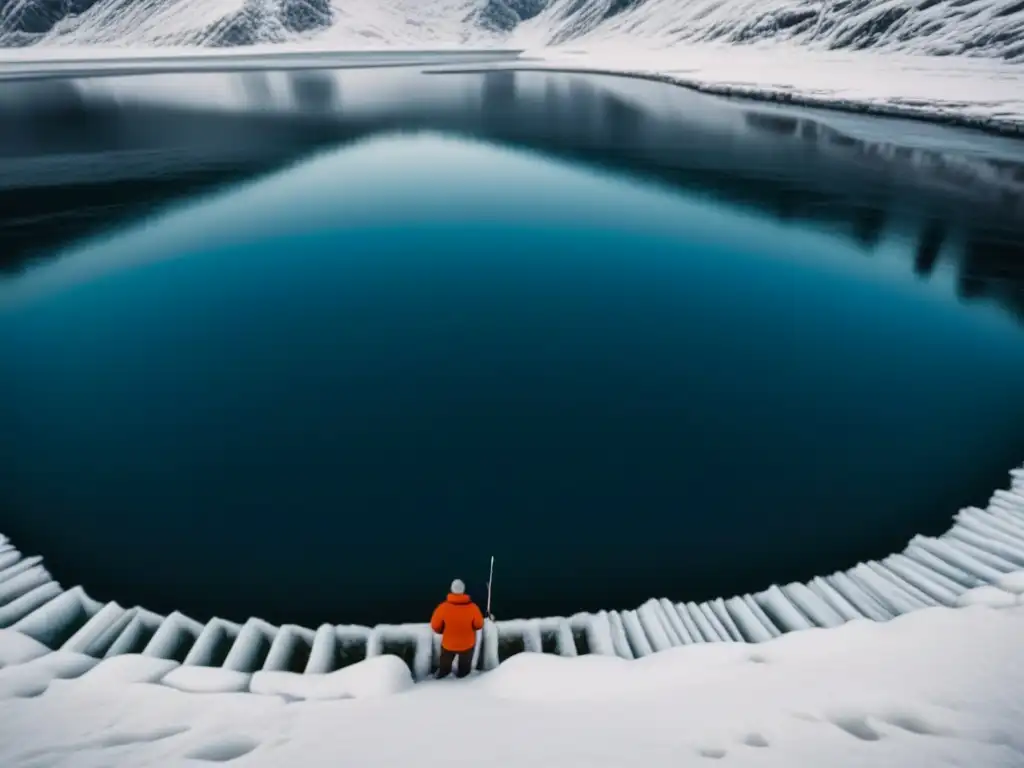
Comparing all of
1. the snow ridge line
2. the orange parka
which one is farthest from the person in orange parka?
the snow ridge line

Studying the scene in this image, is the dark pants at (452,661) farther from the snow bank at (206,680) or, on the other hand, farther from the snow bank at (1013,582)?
the snow bank at (1013,582)

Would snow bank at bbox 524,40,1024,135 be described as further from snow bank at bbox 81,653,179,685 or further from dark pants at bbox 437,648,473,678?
snow bank at bbox 81,653,179,685

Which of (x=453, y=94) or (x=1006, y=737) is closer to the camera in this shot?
(x=1006, y=737)

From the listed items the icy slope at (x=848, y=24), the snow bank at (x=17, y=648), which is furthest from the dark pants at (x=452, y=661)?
the icy slope at (x=848, y=24)

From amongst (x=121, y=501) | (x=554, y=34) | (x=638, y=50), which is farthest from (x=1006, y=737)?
(x=554, y=34)

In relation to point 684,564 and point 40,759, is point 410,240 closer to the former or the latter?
point 684,564

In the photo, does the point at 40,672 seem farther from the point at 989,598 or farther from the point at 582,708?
the point at 989,598
